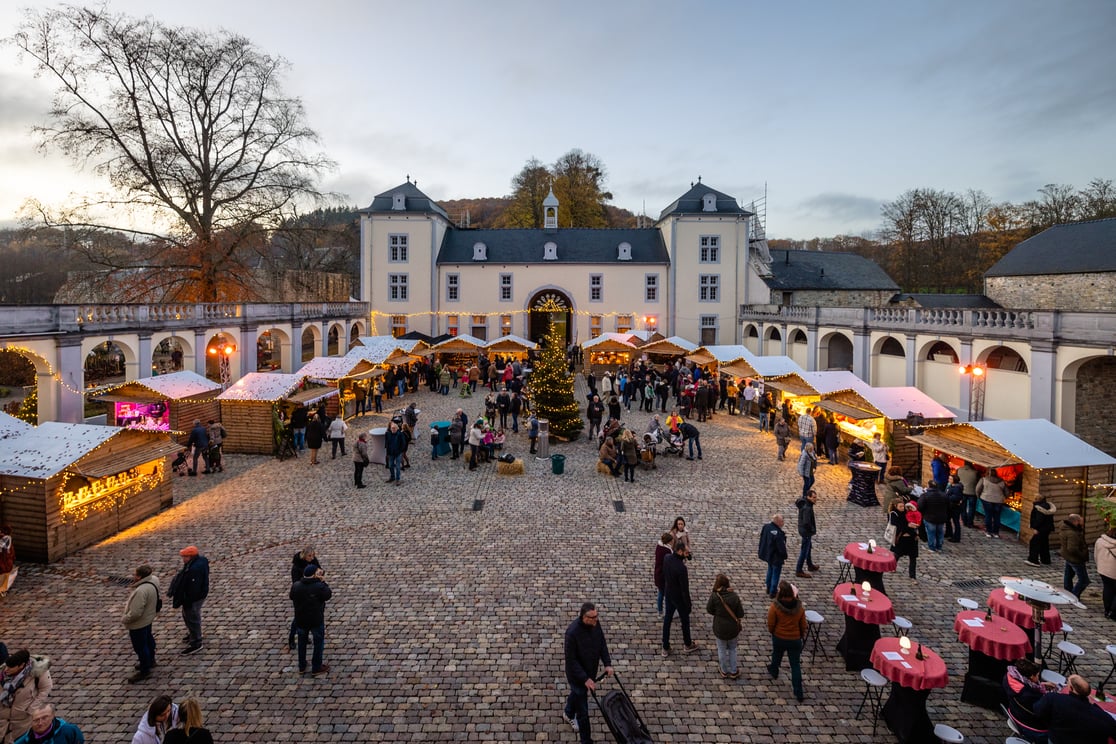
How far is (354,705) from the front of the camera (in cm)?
563

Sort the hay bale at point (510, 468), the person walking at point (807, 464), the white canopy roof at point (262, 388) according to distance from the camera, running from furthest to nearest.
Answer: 1. the white canopy roof at point (262, 388)
2. the hay bale at point (510, 468)
3. the person walking at point (807, 464)

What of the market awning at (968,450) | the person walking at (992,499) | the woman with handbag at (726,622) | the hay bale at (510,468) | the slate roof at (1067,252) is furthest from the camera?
the slate roof at (1067,252)

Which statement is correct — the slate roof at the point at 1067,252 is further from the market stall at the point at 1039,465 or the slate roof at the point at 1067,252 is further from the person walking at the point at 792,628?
the person walking at the point at 792,628

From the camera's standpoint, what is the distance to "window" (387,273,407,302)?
35.4m

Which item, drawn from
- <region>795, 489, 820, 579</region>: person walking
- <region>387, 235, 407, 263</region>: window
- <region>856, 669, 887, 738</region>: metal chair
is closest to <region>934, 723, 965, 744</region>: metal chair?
<region>856, 669, 887, 738</region>: metal chair

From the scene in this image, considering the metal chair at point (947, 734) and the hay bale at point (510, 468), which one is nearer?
the metal chair at point (947, 734)

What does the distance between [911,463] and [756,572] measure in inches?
278

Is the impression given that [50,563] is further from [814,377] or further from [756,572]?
[814,377]

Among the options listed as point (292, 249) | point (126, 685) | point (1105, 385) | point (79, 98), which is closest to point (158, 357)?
point (292, 249)

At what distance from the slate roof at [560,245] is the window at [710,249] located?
2.21m

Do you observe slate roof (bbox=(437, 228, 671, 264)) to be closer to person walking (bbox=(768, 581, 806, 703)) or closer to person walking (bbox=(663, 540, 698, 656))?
person walking (bbox=(663, 540, 698, 656))

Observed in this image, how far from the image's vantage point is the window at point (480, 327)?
36000mm

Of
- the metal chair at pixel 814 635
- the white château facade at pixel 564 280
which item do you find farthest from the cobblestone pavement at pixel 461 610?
the white château facade at pixel 564 280

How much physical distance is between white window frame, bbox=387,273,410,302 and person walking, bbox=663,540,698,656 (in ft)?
104
